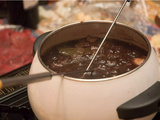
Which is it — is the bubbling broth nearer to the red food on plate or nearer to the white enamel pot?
the white enamel pot

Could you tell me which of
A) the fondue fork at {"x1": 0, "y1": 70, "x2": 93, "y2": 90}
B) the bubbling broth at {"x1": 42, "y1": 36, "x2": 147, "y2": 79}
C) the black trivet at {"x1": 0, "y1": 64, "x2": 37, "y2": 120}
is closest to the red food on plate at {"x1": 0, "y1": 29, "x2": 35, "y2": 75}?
the black trivet at {"x1": 0, "y1": 64, "x2": 37, "y2": 120}

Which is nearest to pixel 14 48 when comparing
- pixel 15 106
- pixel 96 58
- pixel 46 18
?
pixel 46 18

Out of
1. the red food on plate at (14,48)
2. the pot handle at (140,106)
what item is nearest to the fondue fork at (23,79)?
the pot handle at (140,106)

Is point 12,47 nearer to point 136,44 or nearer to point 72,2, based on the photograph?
point 72,2

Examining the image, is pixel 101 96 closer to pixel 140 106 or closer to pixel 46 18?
pixel 140 106

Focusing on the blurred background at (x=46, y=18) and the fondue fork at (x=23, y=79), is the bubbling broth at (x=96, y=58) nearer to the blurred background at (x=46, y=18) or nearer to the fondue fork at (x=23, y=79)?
the fondue fork at (x=23, y=79)

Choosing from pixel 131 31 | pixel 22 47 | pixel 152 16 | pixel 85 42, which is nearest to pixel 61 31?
pixel 85 42
